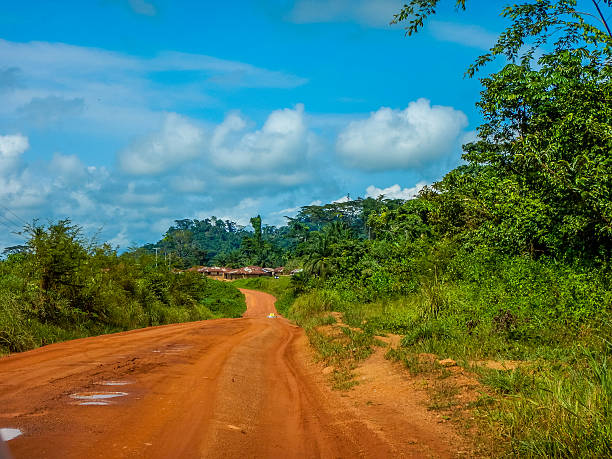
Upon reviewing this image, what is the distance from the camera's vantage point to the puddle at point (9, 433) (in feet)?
14.2

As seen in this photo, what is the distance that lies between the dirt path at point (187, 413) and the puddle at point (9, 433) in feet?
0.29

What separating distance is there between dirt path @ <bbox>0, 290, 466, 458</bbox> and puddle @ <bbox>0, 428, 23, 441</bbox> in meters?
0.09

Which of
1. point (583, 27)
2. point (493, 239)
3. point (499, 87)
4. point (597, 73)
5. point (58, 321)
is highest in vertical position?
point (499, 87)

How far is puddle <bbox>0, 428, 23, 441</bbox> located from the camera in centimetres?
432

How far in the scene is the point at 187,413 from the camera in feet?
18.5

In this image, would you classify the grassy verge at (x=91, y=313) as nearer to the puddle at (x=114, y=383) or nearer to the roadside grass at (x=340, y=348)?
the puddle at (x=114, y=383)

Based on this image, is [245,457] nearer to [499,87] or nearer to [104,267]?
[499,87]

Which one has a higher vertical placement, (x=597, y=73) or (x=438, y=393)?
(x=597, y=73)

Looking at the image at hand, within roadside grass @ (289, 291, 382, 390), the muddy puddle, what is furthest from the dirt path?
roadside grass @ (289, 291, 382, 390)

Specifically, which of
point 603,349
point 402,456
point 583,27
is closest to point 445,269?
point 603,349

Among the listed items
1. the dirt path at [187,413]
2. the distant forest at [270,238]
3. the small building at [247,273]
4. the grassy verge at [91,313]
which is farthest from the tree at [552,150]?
the small building at [247,273]

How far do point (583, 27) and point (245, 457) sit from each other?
8160 mm

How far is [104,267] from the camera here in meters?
21.8

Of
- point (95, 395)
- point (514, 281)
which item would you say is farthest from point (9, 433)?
point (514, 281)
